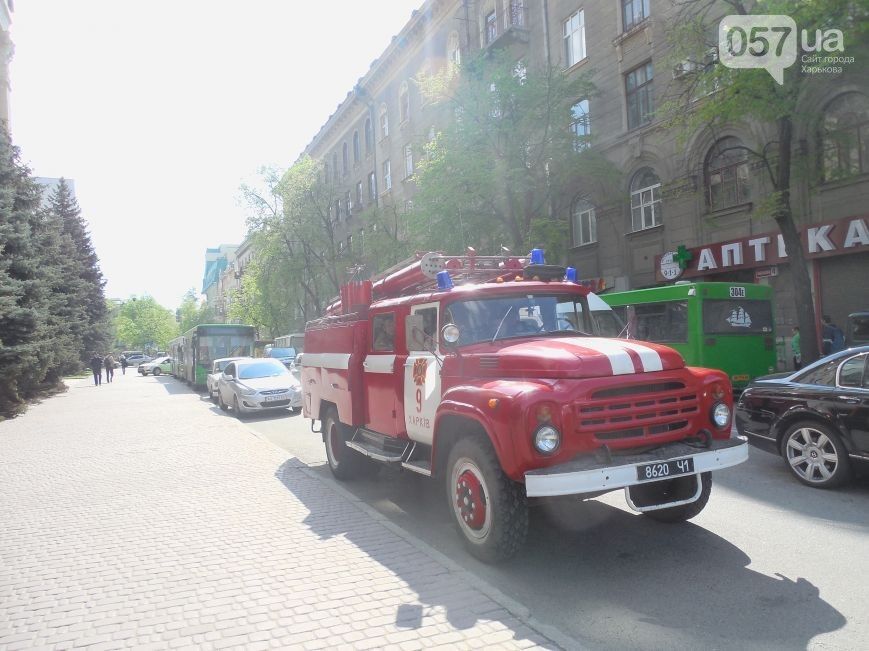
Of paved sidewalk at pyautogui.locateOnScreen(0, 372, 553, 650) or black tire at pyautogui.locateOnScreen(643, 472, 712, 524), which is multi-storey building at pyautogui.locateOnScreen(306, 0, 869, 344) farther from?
paved sidewalk at pyautogui.locateOnScreen(0, 372, 553, 650)

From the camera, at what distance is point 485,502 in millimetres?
4719

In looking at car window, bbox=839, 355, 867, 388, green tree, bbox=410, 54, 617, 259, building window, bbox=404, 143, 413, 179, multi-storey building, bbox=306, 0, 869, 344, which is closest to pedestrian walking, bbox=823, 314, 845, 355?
multi-storey building, bbox=306, 0, 869, 344

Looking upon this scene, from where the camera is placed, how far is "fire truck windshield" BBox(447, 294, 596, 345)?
18.4 ft

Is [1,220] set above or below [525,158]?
below

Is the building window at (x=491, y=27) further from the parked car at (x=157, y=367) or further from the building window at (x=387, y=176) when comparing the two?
the parked car at (x=157, y=367)

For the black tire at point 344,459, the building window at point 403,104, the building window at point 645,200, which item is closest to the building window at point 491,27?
the building window at point 403,104

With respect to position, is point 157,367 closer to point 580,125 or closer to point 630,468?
point 580,125

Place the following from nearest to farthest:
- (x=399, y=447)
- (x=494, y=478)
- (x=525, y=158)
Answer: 1. (x=494, y=478)
2. (x=399, y=447)
3. (x=525, y=158)

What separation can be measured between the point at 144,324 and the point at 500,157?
386 ft

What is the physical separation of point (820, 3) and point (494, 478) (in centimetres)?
1148

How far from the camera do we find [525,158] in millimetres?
20078

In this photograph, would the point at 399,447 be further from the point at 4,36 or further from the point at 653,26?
the point at 4,36

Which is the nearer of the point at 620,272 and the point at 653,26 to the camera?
the point at 653,26

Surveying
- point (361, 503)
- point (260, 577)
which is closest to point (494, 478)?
point (260, 577)
